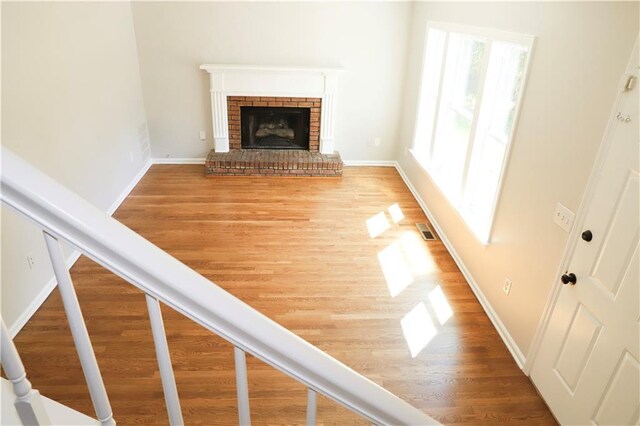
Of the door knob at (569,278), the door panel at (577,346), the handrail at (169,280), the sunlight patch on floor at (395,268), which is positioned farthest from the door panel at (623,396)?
the handrail at (169,280)

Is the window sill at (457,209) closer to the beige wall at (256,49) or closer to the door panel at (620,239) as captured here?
the beige wall at (256,49)

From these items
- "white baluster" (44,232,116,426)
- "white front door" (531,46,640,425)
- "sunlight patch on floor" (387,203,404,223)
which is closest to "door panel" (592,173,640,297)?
"white front door" (531,46,640,425)

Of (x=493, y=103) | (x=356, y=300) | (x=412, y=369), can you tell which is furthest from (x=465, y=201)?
(x=412, y=369)

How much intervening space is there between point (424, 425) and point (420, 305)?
2.84m

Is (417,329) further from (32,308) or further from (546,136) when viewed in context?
(32,308)

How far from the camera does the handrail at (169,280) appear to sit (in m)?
0.49

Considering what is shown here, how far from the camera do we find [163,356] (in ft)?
2.18

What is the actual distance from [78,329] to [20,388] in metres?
0.10

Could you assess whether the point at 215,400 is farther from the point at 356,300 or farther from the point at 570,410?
the point at 570,410

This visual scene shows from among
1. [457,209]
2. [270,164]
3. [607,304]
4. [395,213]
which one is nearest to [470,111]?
[457,209]

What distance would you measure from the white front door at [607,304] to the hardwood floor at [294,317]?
357mm

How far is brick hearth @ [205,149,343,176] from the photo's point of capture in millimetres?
5832

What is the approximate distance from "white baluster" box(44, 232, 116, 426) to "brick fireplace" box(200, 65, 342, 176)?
17.3ft

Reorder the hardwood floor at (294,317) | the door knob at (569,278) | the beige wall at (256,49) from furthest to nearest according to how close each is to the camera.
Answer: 1. the beige wall at (256,49)
2. the hardwood floor at (294,317)
3. the door knob at (569,278)
